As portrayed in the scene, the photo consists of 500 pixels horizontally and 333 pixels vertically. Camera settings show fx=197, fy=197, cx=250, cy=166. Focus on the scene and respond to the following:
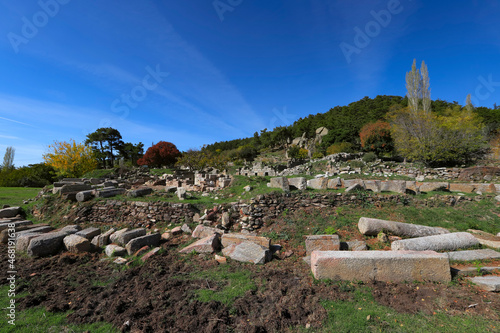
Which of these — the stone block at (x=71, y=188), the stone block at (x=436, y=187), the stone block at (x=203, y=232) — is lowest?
the stone block at (x=203, y=232)

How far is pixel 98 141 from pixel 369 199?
150 ft

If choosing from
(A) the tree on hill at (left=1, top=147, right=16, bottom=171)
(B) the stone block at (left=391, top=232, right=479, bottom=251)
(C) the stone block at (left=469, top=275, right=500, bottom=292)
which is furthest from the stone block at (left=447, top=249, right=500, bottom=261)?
(A) the tree on hill at (left=1, top=147, right=16, bottom=171)

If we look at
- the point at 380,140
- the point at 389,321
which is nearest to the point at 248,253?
the point at 389,321

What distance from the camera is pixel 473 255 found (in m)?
5.21

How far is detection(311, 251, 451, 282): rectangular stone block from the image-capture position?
13.8 ft

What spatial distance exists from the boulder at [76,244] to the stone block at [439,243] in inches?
379

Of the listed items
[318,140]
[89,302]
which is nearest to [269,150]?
[318,140]

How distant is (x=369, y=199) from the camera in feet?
27.7

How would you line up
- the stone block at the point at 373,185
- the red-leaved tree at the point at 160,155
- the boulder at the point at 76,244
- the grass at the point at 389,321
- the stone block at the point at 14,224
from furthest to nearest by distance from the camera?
the red-leaved tree at the point at 160,155 < the stone block at the point at 373,185 < the stone block at the point at 14,224 < the boulder at the point at 76,244 < the grass at the point at 389,321

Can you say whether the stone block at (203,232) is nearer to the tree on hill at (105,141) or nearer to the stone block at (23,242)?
the stone block at (23,242)

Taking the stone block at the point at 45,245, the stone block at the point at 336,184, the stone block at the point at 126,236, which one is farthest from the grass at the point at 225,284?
the stone block at the point at 336,184

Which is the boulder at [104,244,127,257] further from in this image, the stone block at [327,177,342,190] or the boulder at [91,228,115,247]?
the stone block at [327,177,342,190]

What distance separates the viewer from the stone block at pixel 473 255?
512cm

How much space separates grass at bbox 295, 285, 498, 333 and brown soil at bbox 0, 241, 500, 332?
151 mm
